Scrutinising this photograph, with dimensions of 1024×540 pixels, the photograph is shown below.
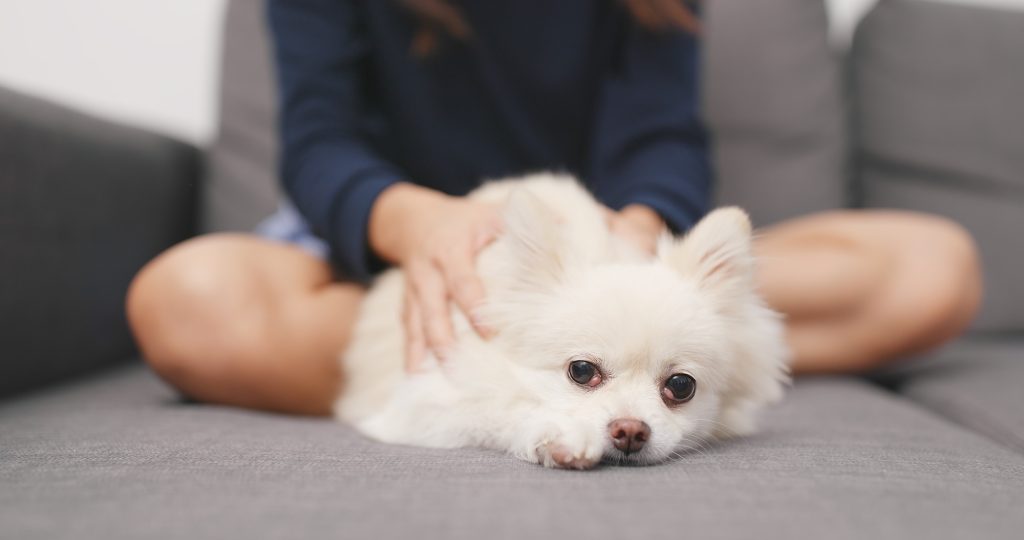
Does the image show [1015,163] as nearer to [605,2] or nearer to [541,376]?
[605,2]

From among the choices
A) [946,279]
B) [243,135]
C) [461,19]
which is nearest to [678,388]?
[946,279]

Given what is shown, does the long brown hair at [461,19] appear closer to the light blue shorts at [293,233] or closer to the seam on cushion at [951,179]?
the light blue shorts at [293,233]

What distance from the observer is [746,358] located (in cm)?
117

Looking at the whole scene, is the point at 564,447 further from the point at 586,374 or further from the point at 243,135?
the point at 243,135

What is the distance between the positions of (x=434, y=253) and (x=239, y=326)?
0.39 metres

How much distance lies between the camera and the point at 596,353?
1013 mm

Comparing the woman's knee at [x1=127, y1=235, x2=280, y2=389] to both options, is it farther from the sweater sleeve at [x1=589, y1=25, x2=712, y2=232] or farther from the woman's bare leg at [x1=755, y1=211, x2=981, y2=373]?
the woman's bare leg at [x1=755, y1=211, x2=981, y2=373]

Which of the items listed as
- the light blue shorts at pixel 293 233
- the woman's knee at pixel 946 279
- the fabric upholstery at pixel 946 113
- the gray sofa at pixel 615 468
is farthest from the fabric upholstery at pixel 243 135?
the fabric upholstery at pixel 946 113

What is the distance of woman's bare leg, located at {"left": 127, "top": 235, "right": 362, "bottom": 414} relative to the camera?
1.28 meters

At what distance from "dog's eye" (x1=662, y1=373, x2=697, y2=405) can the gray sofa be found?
9 centimetres

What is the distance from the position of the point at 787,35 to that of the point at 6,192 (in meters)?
2.11

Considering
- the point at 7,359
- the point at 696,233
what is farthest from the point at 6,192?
the point at 696,233

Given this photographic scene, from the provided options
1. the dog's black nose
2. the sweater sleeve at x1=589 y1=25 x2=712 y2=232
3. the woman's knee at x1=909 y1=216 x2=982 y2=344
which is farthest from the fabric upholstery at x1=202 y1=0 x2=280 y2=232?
the woman's knee at x1=909 y1=216 x2=982 y2=344

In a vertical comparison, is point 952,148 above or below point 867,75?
below
